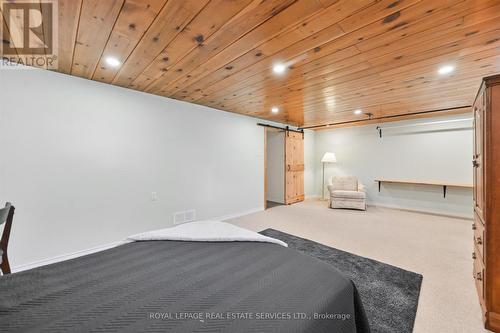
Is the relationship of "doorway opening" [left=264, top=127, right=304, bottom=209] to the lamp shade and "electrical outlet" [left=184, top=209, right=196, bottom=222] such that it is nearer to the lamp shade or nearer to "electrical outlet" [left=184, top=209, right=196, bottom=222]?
the lamp shade

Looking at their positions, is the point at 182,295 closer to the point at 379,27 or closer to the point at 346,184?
the point at 379,27

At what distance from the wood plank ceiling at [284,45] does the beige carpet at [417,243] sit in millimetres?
2264

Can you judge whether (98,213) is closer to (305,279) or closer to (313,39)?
(305,279)

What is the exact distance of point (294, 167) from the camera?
5.89 metres

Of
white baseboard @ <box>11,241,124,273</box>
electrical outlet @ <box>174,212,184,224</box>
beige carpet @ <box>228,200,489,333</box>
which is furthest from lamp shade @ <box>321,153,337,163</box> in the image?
white baseboard @ <box>11,241,124,273</box>

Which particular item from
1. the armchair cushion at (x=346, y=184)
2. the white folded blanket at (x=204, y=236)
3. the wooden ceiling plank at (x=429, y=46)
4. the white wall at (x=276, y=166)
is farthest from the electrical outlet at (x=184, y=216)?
the armchair cushion at (x=346, y=184)

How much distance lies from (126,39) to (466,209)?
6537 mm

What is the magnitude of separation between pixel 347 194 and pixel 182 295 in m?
4.94

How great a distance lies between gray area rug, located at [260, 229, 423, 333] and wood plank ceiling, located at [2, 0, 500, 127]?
88.8 inches

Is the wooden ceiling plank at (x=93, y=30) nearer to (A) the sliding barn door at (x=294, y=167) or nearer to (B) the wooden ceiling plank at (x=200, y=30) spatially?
(B) the wooden ceiling plank at (x=200, y=30)

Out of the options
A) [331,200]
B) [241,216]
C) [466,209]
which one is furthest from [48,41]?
[466,209]

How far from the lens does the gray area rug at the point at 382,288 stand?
1556 millimetres

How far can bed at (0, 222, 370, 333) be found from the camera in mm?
779

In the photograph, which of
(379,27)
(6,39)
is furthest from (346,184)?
(6,39)
